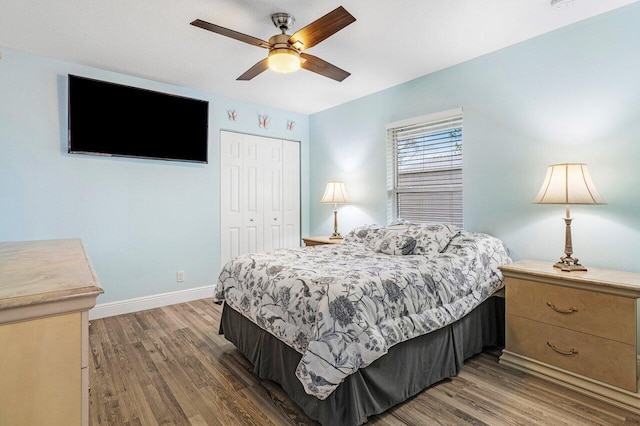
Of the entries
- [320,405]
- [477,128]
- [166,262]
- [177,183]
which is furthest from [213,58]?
[320,405]

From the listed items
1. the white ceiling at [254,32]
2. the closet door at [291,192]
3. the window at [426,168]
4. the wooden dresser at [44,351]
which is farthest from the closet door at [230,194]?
the wooden dresser at [44,351]

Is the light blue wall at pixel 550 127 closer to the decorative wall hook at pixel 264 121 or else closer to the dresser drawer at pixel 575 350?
the dresser drawer at pixel 575 350

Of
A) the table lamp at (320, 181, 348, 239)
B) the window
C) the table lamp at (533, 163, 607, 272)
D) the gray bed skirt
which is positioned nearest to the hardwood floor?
the gray bed skirt

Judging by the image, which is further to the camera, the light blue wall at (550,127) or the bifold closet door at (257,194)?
the bifold closet door at (257,194)

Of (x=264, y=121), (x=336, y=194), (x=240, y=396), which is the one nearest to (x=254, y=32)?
(x=264, y=121)

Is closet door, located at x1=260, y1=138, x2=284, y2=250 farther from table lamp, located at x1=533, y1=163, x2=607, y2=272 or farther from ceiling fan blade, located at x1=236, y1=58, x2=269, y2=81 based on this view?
table lamp, located at x1=533, y1=163, x2=607, y2=272

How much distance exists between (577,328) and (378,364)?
1.34 metres

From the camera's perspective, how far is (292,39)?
2.20m

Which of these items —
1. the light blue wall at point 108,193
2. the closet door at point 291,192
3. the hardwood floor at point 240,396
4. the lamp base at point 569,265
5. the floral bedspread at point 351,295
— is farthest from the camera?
the closet door at point 291,192

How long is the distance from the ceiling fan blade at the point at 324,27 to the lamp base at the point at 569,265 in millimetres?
2122

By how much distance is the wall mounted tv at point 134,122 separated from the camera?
3.17m

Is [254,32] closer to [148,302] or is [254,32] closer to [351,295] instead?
[351,295]

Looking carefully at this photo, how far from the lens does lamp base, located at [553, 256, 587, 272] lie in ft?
7.37

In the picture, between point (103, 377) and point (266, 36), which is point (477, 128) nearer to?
point (266, 36)
